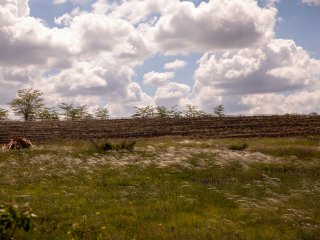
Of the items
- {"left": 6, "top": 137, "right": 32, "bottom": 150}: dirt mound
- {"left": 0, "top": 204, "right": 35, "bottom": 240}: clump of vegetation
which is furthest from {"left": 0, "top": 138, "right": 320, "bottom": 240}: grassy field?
{"left": 6, "top": 137, "right": 32, "bottom": 150}: dirt mound

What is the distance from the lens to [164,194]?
1975 centimetres

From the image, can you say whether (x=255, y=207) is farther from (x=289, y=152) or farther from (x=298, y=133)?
(x=298, y=133)

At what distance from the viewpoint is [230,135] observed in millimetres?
50344

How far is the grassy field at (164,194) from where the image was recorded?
1513 centimetres

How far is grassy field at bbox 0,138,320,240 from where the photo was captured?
15128 millimetres

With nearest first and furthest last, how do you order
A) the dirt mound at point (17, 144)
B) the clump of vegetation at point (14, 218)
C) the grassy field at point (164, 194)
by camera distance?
the clump of vegetation at point (14, 218) < the grassy field at point (164, 194) < the dirt mound at point (17, 144)

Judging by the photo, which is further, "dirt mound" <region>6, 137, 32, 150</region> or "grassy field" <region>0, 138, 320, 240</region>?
"dirt mound" <region>6, 137, 32, 150</region>

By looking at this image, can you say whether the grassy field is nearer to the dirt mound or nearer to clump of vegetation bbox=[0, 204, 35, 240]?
clump of vegetation bbox=[0, 204, 35, 240]

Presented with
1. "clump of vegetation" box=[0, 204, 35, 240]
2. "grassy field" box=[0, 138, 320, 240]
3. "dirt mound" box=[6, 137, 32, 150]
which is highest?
"clump of vegetation" box=[0, 204, 35, 240]

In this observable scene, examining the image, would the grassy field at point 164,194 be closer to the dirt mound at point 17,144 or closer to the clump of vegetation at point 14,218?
the clump of vegetation at point 14,218

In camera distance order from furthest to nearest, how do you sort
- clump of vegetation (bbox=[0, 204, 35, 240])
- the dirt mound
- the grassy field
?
the dirt mound → the grassy field → clump of vegetation (bbox=[0, 204, 35, 240])

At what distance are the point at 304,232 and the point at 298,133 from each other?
36372 mm

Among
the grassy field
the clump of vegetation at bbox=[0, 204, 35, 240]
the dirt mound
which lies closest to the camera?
the clump of vegetation at bbox=[0, 204, 35, 240]

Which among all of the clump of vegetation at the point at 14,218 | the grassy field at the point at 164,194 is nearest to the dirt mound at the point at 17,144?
the grassy field at the point at 164,194
